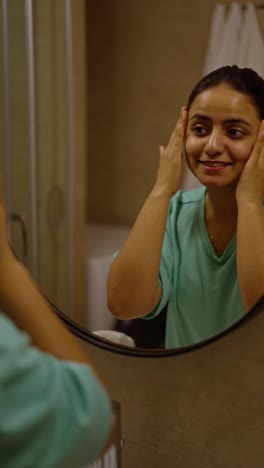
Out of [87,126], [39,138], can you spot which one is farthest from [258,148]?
[39,138]

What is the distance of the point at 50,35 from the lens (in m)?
0.82

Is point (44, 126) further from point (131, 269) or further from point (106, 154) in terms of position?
point (131, 269)

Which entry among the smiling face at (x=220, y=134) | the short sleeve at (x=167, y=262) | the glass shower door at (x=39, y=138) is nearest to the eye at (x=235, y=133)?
the smiling face at (x=220, y=134)

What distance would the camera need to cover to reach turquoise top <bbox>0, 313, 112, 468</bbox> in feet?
1.26

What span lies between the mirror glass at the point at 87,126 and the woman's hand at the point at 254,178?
0.21ft

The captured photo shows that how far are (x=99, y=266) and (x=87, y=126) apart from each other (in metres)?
0.18

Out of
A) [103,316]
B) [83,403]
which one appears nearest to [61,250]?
[103,316]

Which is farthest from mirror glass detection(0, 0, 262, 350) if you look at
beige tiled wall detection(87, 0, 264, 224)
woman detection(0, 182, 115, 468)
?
woman detection(0, 182, 115, 468)

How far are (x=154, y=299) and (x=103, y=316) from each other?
9 cm

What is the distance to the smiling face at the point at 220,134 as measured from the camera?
648 millimetres

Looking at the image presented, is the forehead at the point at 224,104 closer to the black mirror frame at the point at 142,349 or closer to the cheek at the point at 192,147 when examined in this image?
the cheek at the point at 192,147

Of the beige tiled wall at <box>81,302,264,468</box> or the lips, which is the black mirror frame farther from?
the lips

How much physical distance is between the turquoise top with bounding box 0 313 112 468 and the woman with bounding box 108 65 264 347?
0.96 ft

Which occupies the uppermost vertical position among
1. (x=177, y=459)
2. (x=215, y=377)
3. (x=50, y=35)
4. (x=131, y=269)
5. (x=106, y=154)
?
(x=50, y=35)
